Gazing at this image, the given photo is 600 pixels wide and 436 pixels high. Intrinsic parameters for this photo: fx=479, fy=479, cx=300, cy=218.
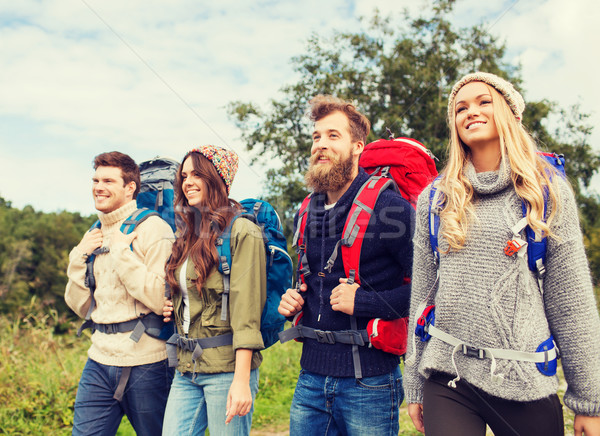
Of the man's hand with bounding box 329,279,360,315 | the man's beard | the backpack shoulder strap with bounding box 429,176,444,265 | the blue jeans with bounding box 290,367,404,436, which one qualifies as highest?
the man's beard

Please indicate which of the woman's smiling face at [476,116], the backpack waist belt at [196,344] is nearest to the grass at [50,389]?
the backpack waist belt at [196,344]

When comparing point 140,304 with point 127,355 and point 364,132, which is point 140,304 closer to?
point 127,355

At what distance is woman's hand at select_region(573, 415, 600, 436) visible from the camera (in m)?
1.88

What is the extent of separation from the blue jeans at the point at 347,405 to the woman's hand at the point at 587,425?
0.89 meters

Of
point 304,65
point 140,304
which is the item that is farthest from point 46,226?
point 140,304

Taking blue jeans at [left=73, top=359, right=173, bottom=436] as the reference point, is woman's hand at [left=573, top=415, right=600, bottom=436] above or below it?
above

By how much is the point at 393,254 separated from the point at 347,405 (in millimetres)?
844

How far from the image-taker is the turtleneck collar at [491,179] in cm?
205

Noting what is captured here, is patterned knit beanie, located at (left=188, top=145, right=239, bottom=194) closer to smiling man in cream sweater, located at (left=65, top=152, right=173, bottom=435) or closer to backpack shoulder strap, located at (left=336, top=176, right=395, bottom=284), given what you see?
smiling man in cream sweater, located at (left=65, top=152, right=173, bottom=435)

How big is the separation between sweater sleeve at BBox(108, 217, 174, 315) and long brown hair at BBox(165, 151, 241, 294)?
0.51 ft

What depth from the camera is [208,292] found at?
288cm

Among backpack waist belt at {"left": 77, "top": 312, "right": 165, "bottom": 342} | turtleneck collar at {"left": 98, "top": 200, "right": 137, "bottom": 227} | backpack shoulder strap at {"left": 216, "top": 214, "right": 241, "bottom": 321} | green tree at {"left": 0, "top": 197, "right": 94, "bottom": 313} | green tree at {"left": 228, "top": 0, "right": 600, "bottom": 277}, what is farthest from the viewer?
green tree at {"left": 0, "top": 197, "right": 94, "bottom": 313}

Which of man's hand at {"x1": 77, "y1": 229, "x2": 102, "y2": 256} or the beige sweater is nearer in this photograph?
the beige sweater

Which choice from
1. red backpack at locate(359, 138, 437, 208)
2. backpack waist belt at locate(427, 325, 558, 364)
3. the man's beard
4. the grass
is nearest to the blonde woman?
backpack waist belt at locate(427, 325, 558, 364)
